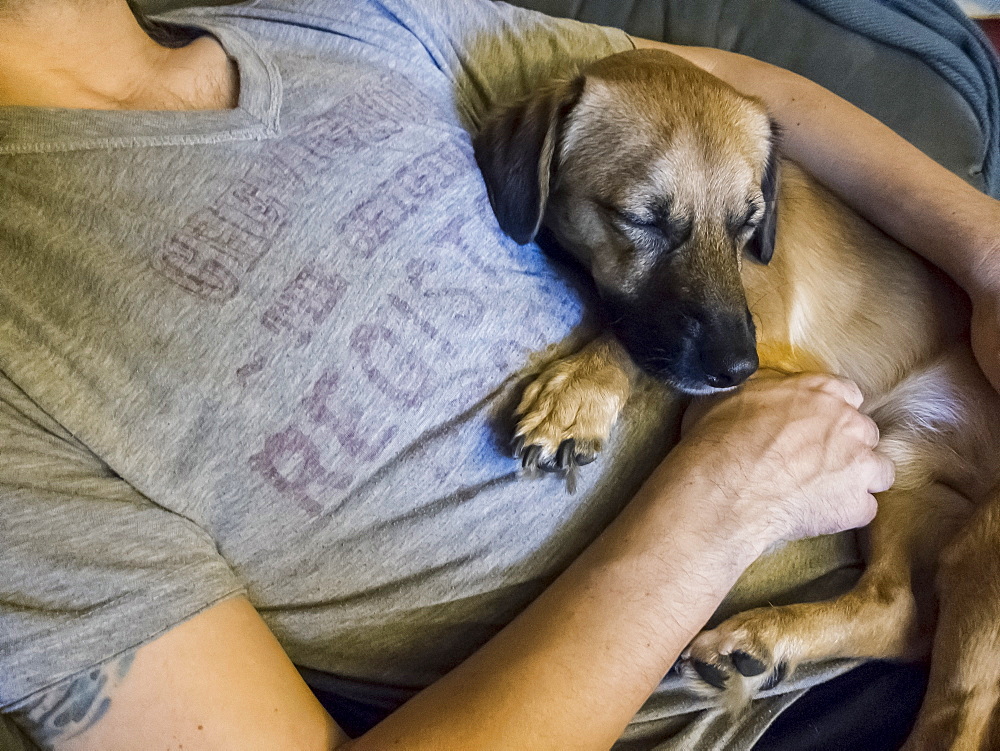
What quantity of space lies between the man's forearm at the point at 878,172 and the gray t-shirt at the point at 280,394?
0.78 metres

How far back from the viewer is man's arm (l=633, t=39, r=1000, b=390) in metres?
1.18

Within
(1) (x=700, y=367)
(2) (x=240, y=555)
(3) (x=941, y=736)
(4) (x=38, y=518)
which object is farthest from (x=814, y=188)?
(4) (x=38, y=518)

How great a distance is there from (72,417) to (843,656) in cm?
122

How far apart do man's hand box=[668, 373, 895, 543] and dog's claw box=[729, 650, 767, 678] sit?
193 millimetres

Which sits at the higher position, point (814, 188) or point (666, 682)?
point (814, 188)

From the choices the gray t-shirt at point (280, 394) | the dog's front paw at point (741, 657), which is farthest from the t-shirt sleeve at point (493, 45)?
the dog's front paw at point (741, 657)

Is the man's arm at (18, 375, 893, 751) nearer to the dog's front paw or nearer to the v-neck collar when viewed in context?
the dog's front paw

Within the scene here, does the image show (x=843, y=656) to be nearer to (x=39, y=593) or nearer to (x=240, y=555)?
(x=240, y=555)

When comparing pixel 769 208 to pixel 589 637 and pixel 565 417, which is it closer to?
pixel 565 417

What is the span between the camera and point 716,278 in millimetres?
1173

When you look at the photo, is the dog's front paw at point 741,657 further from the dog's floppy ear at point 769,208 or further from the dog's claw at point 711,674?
the dog's floppy ear at point 769,208

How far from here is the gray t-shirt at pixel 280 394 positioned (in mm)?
726

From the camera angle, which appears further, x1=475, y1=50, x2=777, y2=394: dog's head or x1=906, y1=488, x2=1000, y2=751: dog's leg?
x1=475, y1=50, x2=777, y2=394: dog's head

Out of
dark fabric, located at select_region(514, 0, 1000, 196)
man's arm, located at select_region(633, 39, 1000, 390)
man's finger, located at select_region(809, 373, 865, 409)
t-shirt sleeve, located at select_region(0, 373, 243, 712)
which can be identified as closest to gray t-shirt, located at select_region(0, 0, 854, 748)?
t-shirt sleeve, located at select_region(0, 373, 243, 712)
